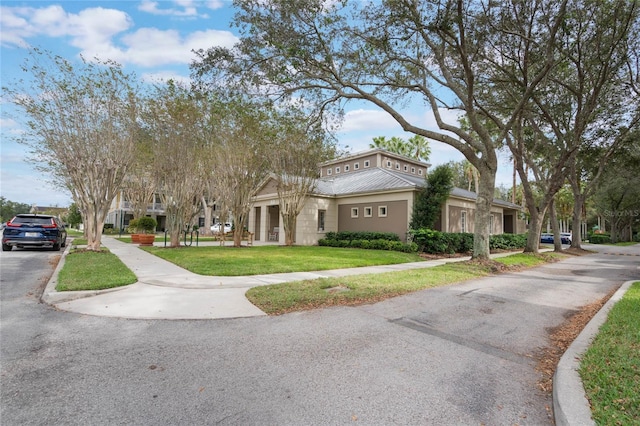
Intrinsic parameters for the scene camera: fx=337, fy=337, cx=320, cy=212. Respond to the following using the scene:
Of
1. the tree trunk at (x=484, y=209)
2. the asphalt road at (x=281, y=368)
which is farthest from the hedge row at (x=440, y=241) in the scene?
the asphalt road at (x=281, y=368)

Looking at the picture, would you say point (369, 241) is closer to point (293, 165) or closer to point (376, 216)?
point (376, 216)

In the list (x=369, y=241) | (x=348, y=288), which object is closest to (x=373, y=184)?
(x=369, y=241)

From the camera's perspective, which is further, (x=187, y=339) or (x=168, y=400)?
(x=187, y=339)

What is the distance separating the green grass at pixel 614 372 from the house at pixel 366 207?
1436 centimetres

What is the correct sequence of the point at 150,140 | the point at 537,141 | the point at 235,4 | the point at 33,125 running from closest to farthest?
the point at 235,4 → the point at 33,125 → the point at 150,140 → the point at 537,141

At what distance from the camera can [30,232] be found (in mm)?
14812

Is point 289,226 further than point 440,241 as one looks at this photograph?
Yes

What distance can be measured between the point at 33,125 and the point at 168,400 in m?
15.1

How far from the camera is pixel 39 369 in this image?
338 centimetres

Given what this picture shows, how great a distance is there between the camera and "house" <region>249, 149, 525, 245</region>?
19.8 meters

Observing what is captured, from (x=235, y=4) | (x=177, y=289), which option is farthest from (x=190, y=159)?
(x=177, y=289)

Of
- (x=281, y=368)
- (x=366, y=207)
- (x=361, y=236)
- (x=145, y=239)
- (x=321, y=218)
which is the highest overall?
A: (x=366, y=207)

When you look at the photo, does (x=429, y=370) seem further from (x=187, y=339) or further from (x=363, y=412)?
(x=187, y=339)

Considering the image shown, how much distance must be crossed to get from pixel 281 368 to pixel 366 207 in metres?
18.3
